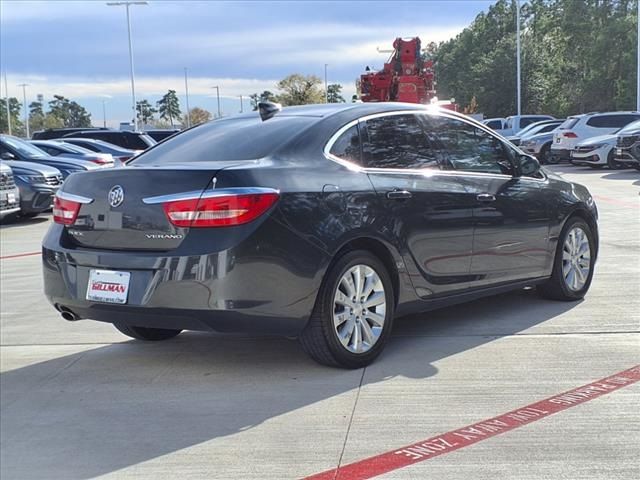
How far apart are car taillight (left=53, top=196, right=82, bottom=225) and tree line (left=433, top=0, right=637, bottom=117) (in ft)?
177

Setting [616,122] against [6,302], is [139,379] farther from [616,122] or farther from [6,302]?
[616,122]

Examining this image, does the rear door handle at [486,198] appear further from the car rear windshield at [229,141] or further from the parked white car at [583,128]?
the parked white car at [583,128]

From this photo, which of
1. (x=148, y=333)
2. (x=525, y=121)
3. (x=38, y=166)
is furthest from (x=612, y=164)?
(x=148, y=333)

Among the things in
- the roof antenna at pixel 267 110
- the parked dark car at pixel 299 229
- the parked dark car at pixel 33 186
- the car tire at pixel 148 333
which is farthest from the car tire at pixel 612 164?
the car tire at pixel 148 333

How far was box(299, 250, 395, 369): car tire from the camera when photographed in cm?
464

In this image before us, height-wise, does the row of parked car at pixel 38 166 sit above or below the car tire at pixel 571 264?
above

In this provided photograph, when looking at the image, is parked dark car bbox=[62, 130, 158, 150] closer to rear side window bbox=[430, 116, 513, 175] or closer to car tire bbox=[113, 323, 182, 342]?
car tire bbox=[113, 323, 182, 342]

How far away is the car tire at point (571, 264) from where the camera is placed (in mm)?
6430

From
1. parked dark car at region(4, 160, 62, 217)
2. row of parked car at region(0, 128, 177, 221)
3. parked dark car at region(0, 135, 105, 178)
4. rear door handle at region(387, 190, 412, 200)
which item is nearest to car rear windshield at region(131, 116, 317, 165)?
rear door handle at region(387, 190, 412, 200)

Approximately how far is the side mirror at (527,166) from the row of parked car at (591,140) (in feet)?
42.5

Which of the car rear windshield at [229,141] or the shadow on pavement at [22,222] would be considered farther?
the shadow on pavement at [22,222]

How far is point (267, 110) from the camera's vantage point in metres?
5.56

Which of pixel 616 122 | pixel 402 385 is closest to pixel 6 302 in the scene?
pixel 402 385

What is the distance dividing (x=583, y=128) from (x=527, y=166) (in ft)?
65.3
